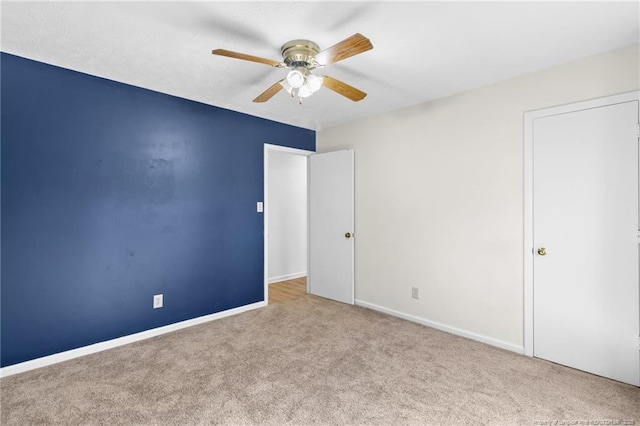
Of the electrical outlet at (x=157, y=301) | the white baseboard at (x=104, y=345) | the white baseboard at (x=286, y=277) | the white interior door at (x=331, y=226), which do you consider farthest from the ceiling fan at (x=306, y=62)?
the white baseboard at (x=286, y=277)

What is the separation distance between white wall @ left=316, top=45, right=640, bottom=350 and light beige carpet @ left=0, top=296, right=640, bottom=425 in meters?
0.47

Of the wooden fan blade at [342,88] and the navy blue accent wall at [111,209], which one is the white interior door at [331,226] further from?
the wooden fan blade at [342,88]

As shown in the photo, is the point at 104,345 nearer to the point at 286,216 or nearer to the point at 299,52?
the point at 299,52

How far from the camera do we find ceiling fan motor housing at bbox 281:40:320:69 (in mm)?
2086

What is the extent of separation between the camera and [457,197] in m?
3.15

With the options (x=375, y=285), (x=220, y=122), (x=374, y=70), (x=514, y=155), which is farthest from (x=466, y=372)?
(x=220, y=122)

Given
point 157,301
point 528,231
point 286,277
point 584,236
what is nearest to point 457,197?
point 528,231

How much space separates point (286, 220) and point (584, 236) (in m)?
4.24

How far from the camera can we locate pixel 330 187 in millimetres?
4301

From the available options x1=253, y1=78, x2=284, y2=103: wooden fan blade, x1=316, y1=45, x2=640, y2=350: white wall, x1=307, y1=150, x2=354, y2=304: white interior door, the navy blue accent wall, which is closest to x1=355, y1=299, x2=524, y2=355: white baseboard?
x1=316, y1=45, x2=640, y2=350: white wall

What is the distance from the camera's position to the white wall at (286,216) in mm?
5492

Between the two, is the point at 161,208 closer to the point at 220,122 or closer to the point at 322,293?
the point at 220,122

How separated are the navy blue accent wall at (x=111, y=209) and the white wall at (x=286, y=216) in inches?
63.5

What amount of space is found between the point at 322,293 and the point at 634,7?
3.96 m
